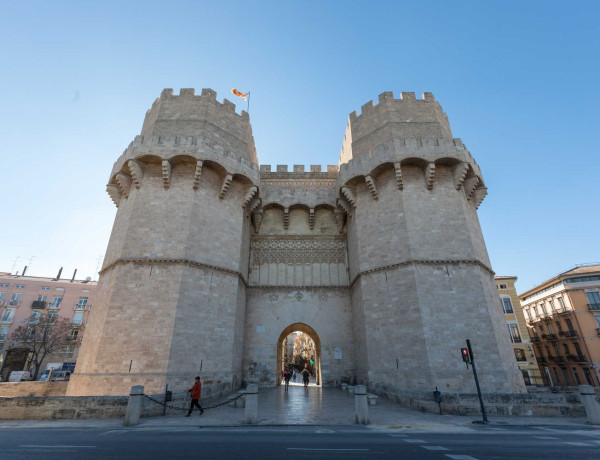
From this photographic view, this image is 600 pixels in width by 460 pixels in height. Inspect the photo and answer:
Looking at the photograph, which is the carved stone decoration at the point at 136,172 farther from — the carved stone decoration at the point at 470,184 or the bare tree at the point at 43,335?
the bare tree at the point at 43,335

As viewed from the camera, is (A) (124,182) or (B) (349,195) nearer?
(A) (124,182)

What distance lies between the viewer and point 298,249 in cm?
1962

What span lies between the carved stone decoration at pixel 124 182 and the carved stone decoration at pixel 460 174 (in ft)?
59.8

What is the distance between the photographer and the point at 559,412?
9758 mm

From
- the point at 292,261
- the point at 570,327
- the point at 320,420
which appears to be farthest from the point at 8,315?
the point at 570,327

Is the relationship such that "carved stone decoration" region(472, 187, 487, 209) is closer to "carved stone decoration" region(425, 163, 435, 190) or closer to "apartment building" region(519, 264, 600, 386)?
"carved stone decoration" region(425, 163, 435, 190)

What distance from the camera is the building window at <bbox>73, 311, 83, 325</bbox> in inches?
1448

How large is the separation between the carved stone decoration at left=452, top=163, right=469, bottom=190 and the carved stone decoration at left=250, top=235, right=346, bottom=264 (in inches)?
304

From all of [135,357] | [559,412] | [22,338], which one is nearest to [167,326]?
[135,357]

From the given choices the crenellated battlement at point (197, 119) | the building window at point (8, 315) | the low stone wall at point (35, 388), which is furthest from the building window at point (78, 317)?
→ the crenellated battlement at point (197, 119)

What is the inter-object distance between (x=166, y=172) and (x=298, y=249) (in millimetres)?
9282

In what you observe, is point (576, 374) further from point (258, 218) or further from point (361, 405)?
point (258, 218)

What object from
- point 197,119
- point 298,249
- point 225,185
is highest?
point 197,119

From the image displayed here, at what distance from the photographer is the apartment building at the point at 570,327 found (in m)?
25.9
